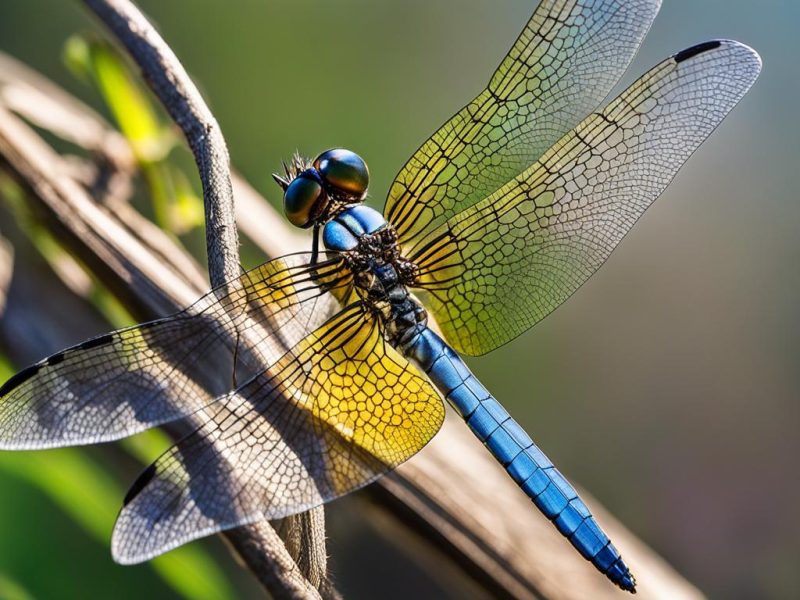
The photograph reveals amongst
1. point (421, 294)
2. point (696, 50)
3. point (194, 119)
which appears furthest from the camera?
point (421, 294)

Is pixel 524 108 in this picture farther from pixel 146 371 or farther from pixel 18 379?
pixel 18 379

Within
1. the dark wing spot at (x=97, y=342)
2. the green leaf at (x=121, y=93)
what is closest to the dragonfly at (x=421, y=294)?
the dark wing spot at (x=97, y=342)

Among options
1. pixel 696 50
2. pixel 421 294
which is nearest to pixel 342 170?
pixel 421 294

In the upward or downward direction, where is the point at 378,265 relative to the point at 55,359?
downward

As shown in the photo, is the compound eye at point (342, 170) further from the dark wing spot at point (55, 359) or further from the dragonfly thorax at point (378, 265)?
the dark wing spot at point (55, 359)

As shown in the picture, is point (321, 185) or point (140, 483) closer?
point (140, 483)

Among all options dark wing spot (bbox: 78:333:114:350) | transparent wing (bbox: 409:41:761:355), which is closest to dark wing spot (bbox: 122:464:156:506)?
dark wing spot (bbox: 78:333:114:350)

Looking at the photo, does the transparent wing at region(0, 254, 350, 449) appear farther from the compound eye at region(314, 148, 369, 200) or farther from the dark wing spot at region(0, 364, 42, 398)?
the compound eye at region(314, 148, 369, 200)

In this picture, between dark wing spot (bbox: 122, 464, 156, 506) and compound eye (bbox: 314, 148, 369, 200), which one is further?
compound eye (bbox: 314, 148, 369, 200)
